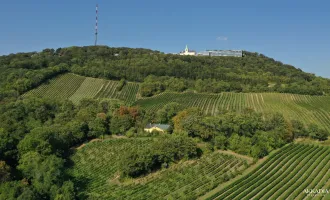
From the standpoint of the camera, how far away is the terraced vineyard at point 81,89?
94.7m

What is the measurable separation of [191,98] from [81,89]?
37.1 m

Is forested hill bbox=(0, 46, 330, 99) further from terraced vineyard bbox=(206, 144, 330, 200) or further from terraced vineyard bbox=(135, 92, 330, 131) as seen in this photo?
terraced vineyard bbox=(206, 144, 330, 200)

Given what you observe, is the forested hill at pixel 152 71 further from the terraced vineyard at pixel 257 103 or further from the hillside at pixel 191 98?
the terraced vineyard at pixel 257 103

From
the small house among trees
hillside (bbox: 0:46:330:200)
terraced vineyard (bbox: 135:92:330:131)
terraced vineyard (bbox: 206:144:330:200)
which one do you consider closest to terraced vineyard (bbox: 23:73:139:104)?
hillside (bbox: 0:46:330:200)

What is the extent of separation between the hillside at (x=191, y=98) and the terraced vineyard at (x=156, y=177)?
3596 cm

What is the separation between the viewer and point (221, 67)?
142 m

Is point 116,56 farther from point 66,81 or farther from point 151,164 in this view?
point 151,164

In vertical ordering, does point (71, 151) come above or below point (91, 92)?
below

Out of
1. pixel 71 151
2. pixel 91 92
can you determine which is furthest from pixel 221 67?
pixel 71 151

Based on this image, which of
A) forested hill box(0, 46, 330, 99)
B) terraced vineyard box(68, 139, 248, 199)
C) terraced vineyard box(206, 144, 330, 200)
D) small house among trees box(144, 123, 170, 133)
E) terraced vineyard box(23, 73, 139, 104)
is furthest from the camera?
forested hill box(0, 46, 330, 99)

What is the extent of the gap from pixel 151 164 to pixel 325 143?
36.3 metres

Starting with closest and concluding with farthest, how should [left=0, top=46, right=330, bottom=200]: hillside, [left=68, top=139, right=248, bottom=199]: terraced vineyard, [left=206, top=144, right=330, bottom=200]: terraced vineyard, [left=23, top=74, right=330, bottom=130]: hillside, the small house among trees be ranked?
[left=206, top=144, right=330, bottom=200]: terraced vineyard → [left=68, top=139, right=248, bottom=199]: terraced vineyard → [left=0, top=46, right=330, bottom=200]: hillside → the small house among trees → [left=23, top=74, right=330, bottom=130]: hillside

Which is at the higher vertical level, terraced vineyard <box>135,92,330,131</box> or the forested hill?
the forested hill

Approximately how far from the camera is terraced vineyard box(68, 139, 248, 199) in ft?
120
